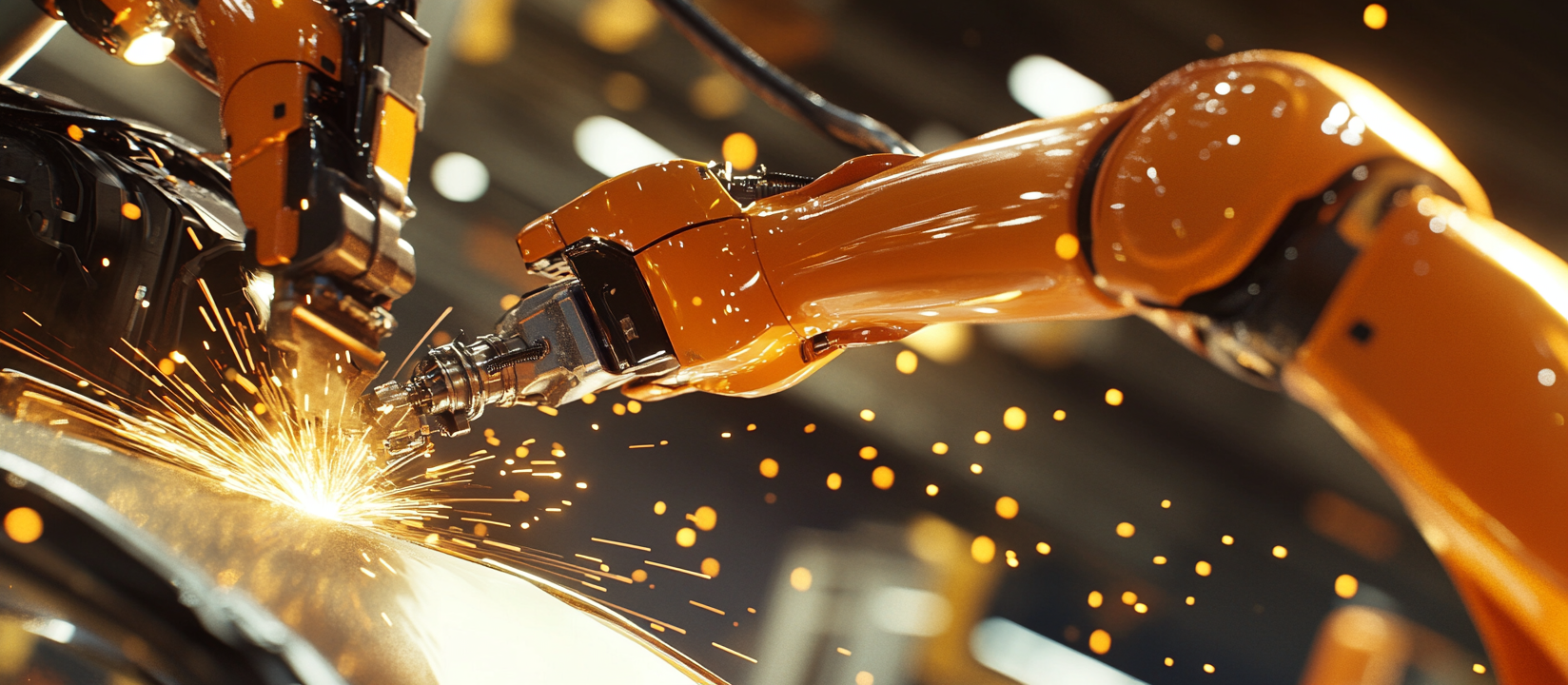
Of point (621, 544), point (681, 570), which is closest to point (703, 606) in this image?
point (681, 570)

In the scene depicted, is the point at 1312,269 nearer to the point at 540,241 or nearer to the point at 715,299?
the point at 715,299

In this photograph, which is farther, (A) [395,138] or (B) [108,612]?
(A) [395,138]

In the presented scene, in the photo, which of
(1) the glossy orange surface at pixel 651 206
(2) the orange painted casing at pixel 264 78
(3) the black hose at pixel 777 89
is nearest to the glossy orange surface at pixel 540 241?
(1) the glossy orange surface at pixel 651 206

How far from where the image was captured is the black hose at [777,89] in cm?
109

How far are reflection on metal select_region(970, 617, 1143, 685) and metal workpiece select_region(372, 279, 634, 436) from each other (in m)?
1.26

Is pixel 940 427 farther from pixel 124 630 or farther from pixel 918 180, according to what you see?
pixel 124 630

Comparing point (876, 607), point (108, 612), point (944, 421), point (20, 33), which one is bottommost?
point (108, 612)

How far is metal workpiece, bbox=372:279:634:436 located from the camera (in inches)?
28.8

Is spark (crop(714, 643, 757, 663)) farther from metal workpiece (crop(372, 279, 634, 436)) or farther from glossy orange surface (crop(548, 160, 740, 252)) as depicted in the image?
glossy orange surface (crop(548, 160, 740, 252))

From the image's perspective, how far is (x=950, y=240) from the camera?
518 mm

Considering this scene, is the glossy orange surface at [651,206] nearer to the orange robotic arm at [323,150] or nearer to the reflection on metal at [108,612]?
the orange robotic arm at [323,150]

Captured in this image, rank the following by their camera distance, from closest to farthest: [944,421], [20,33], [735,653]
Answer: [20,33], [735,653], [944,421]

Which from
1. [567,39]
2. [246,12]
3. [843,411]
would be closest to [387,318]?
[246,12]

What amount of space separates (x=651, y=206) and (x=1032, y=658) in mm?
1433
